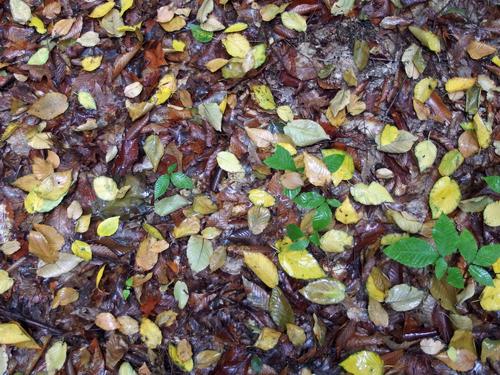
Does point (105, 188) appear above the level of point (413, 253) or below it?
above

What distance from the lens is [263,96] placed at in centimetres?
250

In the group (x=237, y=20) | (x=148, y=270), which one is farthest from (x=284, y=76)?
(x=148, y=270)

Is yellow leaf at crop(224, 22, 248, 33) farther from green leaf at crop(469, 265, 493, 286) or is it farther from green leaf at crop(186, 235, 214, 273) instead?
green leaf at crop(469, 265, 493, 286)

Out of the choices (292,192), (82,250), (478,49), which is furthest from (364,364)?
(478,49)

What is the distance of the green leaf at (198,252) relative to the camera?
2.27 m

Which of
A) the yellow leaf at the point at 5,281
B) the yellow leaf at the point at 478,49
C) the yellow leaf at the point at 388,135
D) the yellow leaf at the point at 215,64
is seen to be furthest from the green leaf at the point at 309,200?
the yellow leaf at the point at 5,281

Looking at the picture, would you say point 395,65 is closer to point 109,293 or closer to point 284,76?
point 284,76

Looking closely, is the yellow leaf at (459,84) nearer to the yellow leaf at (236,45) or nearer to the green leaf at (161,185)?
the yellow leaf at (236,45)

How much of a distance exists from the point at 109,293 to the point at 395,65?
1982 mm

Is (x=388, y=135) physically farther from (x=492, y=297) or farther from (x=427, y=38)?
(x=492, y=297)

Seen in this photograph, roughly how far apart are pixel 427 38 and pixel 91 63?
75.9 inches

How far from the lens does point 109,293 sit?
230 centimetres

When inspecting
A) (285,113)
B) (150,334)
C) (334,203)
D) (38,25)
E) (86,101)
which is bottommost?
(150,334)

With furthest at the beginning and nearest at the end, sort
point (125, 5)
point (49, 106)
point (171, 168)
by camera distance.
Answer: point (125, 5), point (49, 106), point (171, 168)
